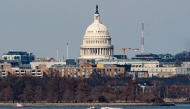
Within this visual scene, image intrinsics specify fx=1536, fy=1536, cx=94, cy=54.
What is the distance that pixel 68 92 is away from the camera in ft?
548

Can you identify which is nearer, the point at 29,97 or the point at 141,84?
the point at 29,97

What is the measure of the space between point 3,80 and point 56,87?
1347 centimetres

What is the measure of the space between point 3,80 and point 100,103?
22261 millimetres

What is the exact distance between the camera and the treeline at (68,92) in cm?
16612

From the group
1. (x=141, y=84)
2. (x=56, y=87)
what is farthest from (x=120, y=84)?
(x=56, y=87)

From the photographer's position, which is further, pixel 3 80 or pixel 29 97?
pixel 3 80

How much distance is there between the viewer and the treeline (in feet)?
545

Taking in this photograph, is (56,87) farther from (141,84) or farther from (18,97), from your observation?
(141,84)

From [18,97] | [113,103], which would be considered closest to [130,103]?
[113,103]

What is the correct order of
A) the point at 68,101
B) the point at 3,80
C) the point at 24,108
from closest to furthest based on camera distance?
1. the point at 24,108
2. the point at 68,101
3. the point at 3,80

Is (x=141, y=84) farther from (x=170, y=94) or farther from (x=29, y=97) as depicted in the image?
(x=29, y=97)

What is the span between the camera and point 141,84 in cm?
19288

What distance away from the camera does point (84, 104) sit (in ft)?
529

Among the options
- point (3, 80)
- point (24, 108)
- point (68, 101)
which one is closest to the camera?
point (24, 108)
